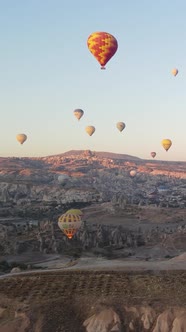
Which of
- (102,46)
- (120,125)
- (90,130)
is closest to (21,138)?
(90,130)

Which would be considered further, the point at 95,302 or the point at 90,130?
the point at 90,130

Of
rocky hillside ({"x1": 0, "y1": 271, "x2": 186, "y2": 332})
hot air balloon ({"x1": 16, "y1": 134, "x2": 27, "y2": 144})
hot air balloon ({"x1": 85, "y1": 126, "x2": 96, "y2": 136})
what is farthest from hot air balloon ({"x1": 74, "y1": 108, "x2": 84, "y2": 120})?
rocky hillside ({"x1": 0, "y1": 271, "x2": 186, "y2": 332})

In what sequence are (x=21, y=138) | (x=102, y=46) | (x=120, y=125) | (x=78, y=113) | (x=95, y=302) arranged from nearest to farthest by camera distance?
(x=95, y=302), (x=102, y=46), (x=78, y=113), (x=120, y=125), (x=21, y=138)

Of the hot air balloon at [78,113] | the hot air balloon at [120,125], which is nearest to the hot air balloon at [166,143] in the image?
the hot air balloon at [120,125]

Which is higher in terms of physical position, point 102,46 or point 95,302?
point 102,46

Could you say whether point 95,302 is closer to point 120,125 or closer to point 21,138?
point 120,125

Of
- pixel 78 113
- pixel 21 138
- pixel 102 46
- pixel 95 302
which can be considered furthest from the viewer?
pixel 21 138

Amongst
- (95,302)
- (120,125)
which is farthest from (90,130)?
(95,302)

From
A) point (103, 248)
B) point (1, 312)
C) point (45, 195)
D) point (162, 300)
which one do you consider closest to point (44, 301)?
point (1, 312)

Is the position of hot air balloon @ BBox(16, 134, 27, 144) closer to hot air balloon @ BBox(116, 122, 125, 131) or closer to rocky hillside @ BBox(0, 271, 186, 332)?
hot air balloon @ BBox(116, 122, 125, 131)
